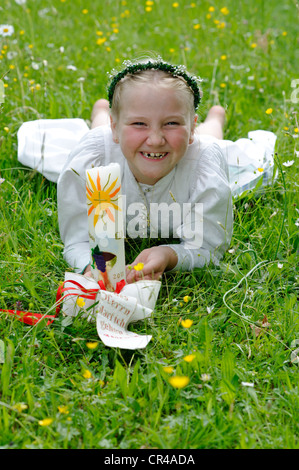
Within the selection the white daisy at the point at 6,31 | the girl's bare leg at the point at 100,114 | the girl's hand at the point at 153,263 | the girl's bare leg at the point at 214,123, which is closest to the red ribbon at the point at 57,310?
the girl's hand at the point at 153,263

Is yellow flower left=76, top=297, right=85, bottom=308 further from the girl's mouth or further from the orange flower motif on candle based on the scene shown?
the girl's mouth

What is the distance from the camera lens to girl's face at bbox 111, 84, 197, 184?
226 cm

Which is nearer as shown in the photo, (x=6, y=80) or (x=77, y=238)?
(x=77, y=238)

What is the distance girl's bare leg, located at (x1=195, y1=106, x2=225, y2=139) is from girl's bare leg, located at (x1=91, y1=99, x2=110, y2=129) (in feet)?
1.75

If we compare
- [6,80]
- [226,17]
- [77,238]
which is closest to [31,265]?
[77,238]

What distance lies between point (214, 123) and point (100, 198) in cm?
159

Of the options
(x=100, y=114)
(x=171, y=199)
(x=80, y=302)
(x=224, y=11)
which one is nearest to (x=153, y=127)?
(x=171, y=199)

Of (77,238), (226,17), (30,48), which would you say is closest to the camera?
(77,238)

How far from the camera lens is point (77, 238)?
2488 mm

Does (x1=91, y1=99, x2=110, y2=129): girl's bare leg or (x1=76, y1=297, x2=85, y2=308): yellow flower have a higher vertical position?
Answer: (x1=91, y1=99, x2=110, y2=129): girl's bare leg

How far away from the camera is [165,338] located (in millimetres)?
2006

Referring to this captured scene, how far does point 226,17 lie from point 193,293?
3.38 m

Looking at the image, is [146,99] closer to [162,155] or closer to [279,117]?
[162,155]

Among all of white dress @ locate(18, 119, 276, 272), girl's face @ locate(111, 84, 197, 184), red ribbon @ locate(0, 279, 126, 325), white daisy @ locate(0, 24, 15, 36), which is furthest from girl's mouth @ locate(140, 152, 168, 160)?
white daisy @ locate(0, 24, 15, 36)
